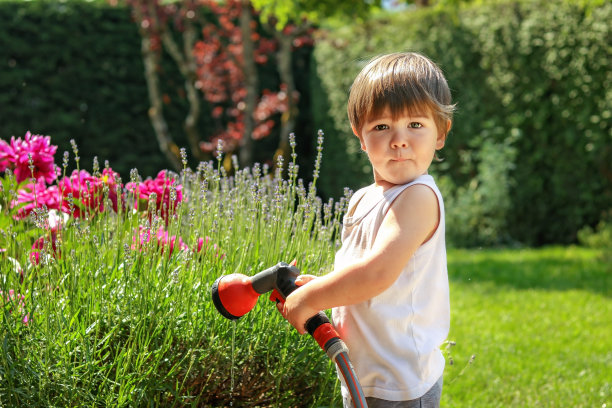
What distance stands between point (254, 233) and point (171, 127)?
8127 millimetres

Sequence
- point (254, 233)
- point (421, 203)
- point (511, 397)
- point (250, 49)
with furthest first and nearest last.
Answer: point (250, 49) < point (511, 397) < point (254, 233) < point (421, 203)

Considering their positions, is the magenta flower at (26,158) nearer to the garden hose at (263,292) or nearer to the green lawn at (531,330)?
the garden hose at (263,292)

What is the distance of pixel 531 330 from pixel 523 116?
3653 millimetres

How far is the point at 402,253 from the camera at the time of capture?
5.05 ft

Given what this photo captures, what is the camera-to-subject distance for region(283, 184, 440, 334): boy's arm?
1.53 meters

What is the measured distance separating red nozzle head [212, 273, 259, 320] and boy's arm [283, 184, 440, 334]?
0.30 feet

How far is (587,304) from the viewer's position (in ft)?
16.5

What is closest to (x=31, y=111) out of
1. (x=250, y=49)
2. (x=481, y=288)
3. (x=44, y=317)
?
(x=250, y=49)

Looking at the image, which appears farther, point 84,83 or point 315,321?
point 84,83

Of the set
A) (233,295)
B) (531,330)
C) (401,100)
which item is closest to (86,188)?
(233,295)

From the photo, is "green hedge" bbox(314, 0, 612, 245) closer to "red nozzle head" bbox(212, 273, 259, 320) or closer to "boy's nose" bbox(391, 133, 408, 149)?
"boy's nose" bbox(391, 133, 408, 149)

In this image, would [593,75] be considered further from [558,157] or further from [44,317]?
[44,317]

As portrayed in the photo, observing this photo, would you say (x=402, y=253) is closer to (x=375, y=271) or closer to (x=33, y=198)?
(x=375, y=271)

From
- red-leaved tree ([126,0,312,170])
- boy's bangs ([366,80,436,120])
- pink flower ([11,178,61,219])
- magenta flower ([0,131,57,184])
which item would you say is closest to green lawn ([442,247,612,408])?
boy's bangs ([366,80,436,120])
